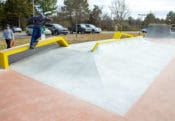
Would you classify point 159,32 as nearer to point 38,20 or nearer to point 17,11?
point 38,20

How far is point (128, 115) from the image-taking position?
5617 millimetres

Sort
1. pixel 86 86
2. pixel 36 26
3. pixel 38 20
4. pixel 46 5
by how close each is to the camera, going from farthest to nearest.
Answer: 1. pixel 46 5
2. pixel 36 26
3. pixel 38 20
4. pixel 86 86

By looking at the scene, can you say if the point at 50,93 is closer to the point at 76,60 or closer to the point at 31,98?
the point at 31,98

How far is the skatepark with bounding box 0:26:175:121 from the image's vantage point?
559 cm

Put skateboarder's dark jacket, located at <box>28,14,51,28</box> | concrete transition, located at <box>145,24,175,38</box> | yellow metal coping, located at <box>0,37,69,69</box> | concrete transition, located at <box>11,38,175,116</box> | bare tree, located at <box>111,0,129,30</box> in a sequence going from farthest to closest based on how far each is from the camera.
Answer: bare tree, located at <box>111,0,129,30</box>, concrete transition, located at <box>145,24,175,38</box>, skateboarder's dark jacket, located at <box>28,14,51,28</box>, yellow metal coping, located at <box>0,37,69,69</box>, concrete transition, located at <box>11,38,175,116</box>

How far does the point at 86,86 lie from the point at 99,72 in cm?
97

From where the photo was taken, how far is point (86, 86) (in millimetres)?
7059

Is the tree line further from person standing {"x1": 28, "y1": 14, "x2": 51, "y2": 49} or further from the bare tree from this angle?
person standing {"x1": 28, "y1": 14, "x2": 51, "y2": 49}

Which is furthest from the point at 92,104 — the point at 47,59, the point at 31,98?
the point at 47,59

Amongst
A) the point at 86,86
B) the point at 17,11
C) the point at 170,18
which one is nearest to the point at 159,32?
the point at 86,86

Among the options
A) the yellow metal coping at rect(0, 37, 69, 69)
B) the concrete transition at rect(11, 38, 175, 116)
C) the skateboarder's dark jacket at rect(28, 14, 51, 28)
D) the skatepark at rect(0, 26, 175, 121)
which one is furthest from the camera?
the skateboarder's dark jacket at rect(28, 14, 51, 28)

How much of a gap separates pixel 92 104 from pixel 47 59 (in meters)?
3.78

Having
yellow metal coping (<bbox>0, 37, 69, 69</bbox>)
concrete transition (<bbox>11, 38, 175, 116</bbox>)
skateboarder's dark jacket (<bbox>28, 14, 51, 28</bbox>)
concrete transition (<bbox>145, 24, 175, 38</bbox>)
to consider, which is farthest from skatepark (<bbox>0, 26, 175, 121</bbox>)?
concrete transition (<bbox>145, 24, 175, 38</bbox>)

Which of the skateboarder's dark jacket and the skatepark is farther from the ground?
the skateboarder's dark jacket
